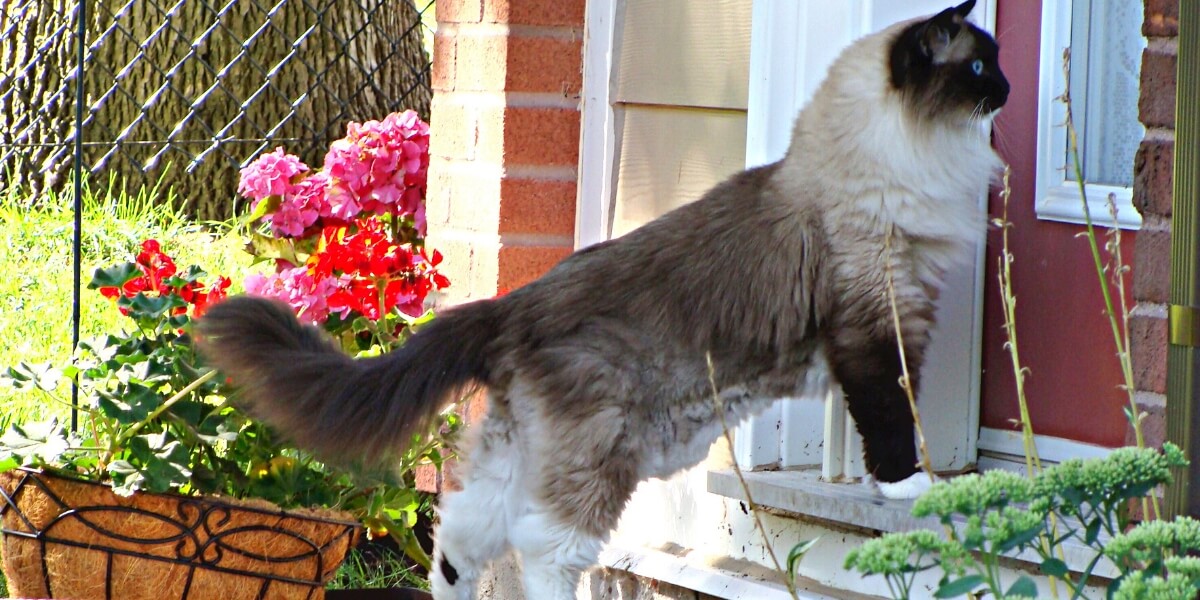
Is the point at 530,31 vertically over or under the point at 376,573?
over

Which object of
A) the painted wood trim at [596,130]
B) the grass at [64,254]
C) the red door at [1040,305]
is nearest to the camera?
the red door at [1040,305]

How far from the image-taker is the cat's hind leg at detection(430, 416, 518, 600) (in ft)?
8.22

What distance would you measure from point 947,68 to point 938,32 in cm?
6

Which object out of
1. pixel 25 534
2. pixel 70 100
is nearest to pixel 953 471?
pixel 25 534

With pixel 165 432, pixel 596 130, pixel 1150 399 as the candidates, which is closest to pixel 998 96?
pixel 1150 399

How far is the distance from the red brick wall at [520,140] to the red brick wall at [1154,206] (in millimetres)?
1401

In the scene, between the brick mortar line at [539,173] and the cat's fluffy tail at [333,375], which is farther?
the brick mortar line at [539,173]

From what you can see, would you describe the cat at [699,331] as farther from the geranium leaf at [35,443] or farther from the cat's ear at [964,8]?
the geranium leaf at [35,443]

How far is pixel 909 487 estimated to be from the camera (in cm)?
241


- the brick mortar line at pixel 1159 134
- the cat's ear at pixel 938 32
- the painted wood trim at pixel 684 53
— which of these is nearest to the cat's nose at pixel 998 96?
the cat's ear at pixel 938 32

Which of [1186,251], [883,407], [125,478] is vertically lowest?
[125,478]

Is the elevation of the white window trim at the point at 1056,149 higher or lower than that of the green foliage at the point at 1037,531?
higher

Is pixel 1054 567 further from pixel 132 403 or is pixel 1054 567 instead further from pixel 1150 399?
pixel 132 403

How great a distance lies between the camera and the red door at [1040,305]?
2.63 meters
